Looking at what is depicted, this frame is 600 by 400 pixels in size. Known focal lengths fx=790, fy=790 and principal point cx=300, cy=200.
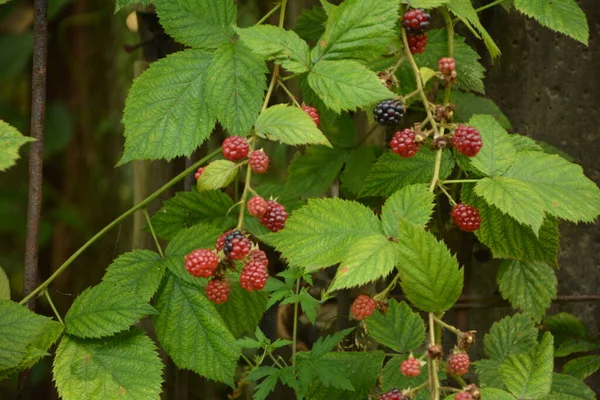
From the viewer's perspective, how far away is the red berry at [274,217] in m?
1.01

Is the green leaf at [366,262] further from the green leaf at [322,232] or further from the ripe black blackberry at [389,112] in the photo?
the ripe black blackberry at [389,112]

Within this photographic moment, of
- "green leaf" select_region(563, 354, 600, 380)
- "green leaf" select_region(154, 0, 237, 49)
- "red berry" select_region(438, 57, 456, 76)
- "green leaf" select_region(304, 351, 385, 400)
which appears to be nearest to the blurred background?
"green leaf" select_region(563, 354, 600, 380)

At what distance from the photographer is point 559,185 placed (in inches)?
44.2

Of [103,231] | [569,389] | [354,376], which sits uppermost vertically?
[103,231]

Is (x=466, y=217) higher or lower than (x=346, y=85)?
lower

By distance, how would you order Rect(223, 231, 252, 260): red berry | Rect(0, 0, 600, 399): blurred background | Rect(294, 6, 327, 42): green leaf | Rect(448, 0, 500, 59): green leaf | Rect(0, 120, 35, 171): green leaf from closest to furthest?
1. Rect(0, 120, 35, 171): green leaf
2. Rect(223, 231, 252, 260): red berry
3. Rect(448, 0, 500, 59): green leaf
4. Rect(294, 6, 327, 42): green leaf
5. Rect(0, 0, 600, 399): blurred background

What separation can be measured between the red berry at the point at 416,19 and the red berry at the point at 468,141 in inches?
7.0

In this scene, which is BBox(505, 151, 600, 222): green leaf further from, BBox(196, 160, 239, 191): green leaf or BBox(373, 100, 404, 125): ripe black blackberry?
BBox(196, 160, 239, 191): green leaf

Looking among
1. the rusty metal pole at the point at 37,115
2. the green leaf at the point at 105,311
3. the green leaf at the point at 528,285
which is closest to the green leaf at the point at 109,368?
the green leaf at the point at 105,311

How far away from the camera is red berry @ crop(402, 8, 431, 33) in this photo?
43.4 inches

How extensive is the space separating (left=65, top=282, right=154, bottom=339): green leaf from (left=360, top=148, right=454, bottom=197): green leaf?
41 cm

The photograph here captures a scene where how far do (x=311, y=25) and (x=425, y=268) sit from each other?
694 millimetres

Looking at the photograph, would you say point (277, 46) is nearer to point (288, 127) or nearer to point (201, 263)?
point (288, 127)

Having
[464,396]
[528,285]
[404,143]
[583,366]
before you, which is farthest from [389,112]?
[583,366]
